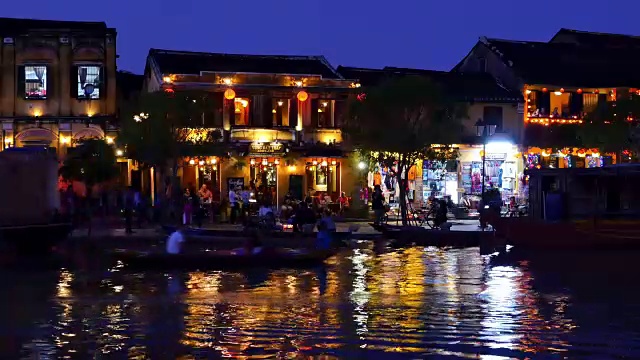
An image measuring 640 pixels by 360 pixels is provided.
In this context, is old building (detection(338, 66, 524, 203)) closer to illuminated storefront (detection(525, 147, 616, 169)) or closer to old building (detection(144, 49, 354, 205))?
illuminated storefront (detection(525, 147, 616, 169))

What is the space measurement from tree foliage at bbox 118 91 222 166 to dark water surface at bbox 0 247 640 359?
52.5 feet

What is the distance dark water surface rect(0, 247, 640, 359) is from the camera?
47.8 feet

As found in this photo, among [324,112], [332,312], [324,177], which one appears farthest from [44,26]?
[332,312]

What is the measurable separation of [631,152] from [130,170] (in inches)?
953

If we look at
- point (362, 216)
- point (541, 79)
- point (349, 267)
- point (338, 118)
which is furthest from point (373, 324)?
point (541, 79)

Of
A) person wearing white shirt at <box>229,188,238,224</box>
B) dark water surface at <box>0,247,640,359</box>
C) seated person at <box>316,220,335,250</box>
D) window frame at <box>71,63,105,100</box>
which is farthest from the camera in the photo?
window frame at <box>71,63,105,100</box>

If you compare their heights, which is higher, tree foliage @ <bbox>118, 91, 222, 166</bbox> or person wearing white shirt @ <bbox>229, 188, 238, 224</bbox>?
tree foliage @ <bbox>118, 91, 222, 166</bbox>

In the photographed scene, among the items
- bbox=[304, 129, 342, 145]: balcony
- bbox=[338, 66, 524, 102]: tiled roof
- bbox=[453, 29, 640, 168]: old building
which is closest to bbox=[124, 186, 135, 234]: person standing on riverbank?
bbox=[304, 129, 342, 145]: balcony

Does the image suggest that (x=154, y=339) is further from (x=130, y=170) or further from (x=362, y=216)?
(x=130, y=170)

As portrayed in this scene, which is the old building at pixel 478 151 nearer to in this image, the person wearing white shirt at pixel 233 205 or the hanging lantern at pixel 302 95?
the hanging lantern at pixel 302 95

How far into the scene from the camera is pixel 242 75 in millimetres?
48062

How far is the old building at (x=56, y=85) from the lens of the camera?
158 feet

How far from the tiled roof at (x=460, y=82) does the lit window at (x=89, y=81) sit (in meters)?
13.3

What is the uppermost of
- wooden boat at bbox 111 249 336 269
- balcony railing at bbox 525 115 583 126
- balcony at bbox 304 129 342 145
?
balcony railing at bbox 525 115 583 126
